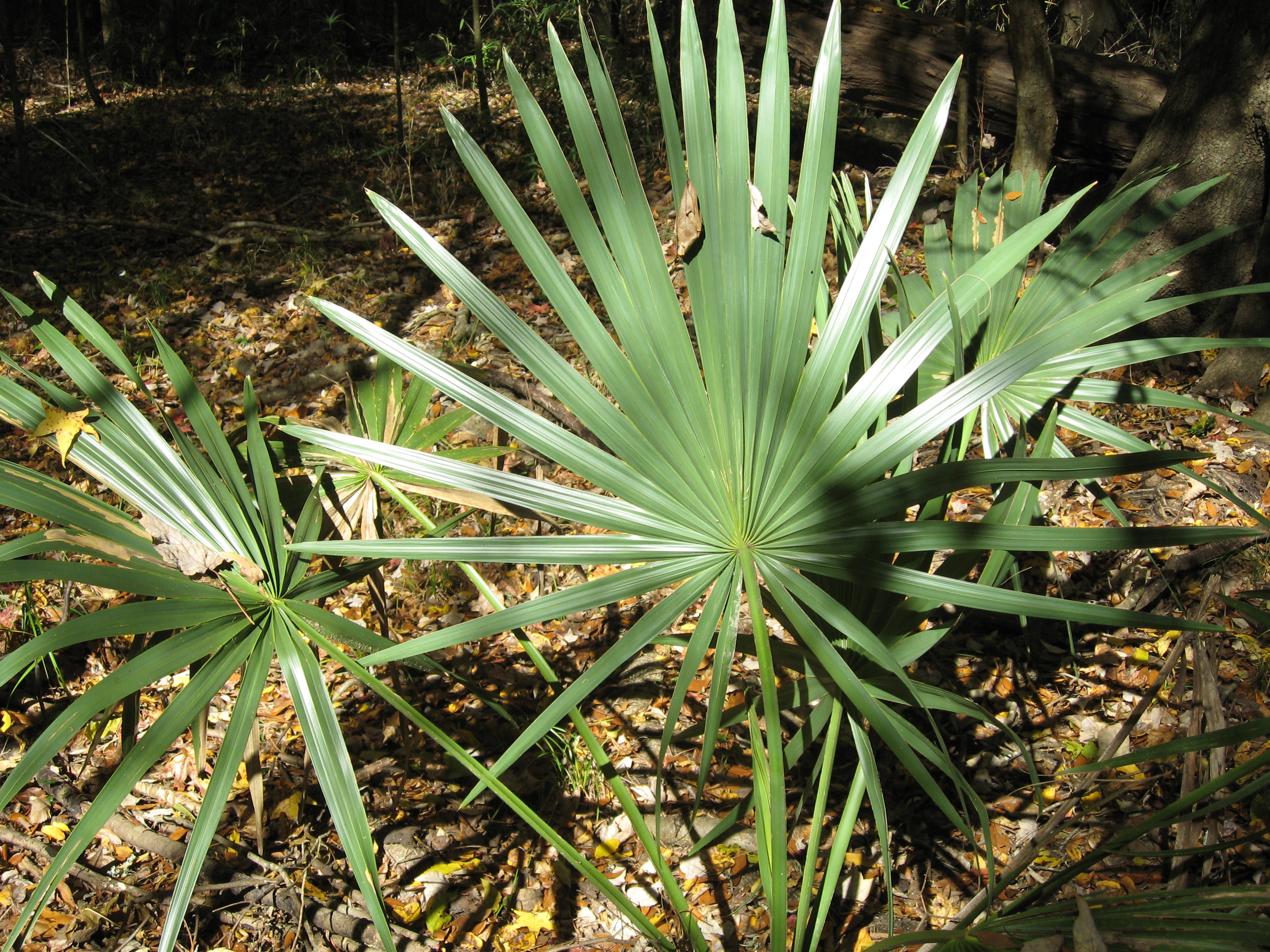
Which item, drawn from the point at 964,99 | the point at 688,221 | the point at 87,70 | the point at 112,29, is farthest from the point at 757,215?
the point at 112,29

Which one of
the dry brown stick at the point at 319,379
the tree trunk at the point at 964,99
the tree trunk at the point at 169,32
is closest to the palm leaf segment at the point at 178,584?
the dry brown stick at the point at 319,379

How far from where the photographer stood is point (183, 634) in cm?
130

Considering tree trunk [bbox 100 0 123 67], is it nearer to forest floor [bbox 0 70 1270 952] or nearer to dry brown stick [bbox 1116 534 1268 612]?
forest floor [bbox 0 70 1270 952]

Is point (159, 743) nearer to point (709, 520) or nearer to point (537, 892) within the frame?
point (709, 520)

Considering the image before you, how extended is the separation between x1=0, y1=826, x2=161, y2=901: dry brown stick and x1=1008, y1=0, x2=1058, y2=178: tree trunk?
4701mm

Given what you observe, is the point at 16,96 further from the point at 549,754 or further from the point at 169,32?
the point at 549,754

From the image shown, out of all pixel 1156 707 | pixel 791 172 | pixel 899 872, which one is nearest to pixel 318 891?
pixel 899 872

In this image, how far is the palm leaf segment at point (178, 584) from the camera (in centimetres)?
110

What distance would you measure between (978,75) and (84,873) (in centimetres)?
568

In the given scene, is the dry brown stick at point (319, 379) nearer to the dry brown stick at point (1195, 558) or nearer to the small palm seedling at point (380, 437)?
the small palm seedling at point (380, 437)

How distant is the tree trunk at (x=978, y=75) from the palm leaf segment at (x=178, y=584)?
3.98 metres

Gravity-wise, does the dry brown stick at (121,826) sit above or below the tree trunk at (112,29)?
below

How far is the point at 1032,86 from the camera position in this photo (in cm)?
418

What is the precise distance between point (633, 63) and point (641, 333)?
7478 millimetres
